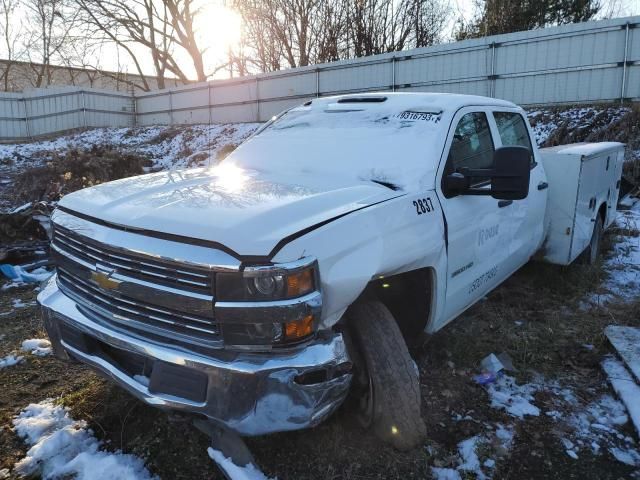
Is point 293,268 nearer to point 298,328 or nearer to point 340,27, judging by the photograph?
point 298,328

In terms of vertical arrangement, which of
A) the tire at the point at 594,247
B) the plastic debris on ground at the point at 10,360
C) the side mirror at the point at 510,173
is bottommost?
the plastic debris on ground at the point at 10,360

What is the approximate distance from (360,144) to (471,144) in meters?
0.83

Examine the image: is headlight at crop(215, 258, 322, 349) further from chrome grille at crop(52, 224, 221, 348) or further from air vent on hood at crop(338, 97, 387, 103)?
air vent on hood at crop(338, 97, 387, 103)

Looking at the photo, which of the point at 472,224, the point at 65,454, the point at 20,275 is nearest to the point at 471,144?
the point at 472,224

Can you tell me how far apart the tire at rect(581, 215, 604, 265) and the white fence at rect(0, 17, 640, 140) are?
27.8 ft

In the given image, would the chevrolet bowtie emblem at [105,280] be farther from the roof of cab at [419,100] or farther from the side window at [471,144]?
the roof of cab at [419,100]

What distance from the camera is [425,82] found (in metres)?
15.5

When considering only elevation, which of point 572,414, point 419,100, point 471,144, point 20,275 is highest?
point 419,100

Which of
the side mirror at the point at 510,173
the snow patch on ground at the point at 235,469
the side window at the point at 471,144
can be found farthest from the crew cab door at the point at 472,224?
the snow patch on ground at the point at 235,469

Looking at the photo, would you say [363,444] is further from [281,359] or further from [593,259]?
[593,259]

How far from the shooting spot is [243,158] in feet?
12.5

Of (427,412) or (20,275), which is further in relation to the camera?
(20,275)

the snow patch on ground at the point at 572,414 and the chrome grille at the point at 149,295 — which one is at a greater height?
the chrome grille at the point at 149,295

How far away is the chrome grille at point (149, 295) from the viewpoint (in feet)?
6.66
